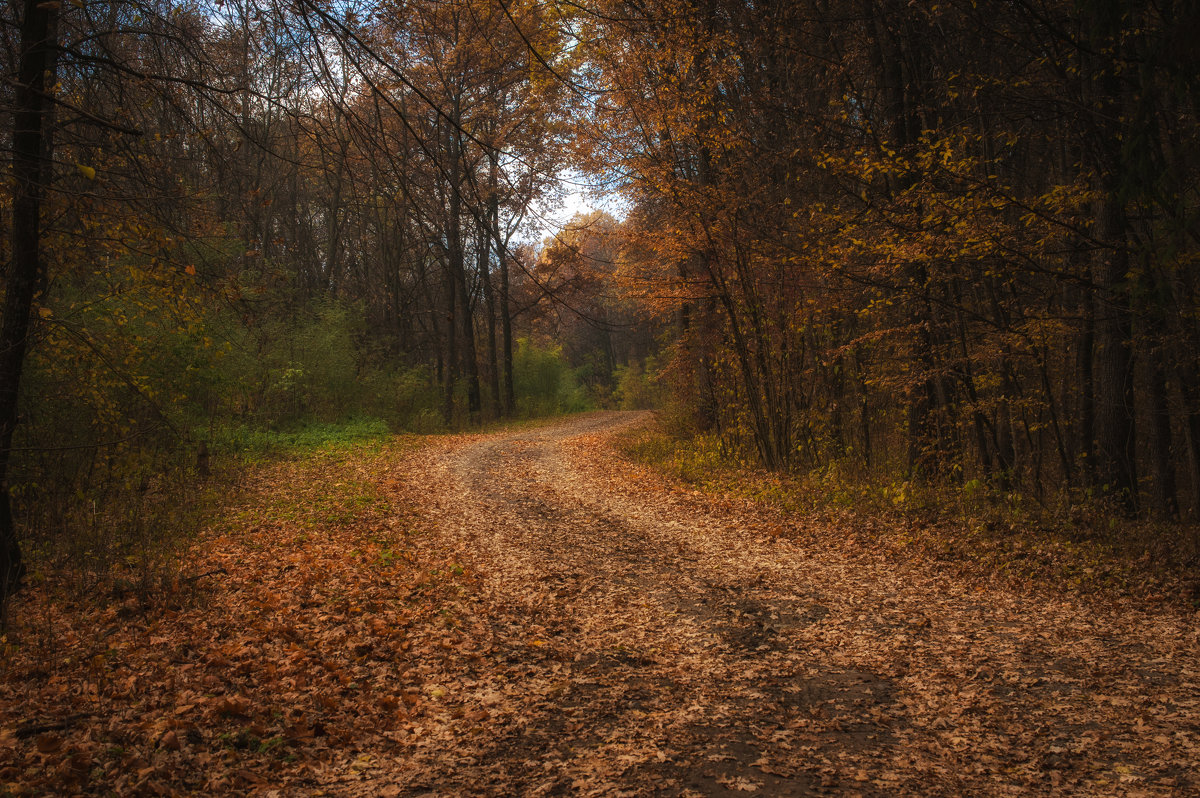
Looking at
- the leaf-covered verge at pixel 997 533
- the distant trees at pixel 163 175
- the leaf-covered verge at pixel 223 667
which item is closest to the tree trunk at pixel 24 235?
the distant trees at pixel 163 175

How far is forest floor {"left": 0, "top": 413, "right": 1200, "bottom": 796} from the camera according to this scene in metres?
3.29

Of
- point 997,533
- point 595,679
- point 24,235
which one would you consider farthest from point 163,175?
point 997,533

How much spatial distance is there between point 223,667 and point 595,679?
95.9 inches

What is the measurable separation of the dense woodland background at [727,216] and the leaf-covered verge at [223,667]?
101cm

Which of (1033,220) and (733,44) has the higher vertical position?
(733,44)

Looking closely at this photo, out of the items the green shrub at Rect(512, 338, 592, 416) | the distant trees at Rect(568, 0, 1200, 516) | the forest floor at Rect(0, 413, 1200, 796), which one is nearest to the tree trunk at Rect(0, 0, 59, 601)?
the forest floor at Rect(0, 413, 1200, 796)

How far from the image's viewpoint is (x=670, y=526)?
29.1ft

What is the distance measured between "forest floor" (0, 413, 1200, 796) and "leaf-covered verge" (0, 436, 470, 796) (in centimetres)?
2

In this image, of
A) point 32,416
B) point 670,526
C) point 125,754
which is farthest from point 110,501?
point 670,526

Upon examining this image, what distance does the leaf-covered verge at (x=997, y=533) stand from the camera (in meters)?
5.96

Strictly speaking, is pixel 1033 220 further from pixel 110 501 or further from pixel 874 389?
pixel 110 501

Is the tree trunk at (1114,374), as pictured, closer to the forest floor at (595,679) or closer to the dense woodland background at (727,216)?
the dense woodland background at (727,216)

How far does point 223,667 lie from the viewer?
4.38 meters

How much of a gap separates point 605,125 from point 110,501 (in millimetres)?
9030
